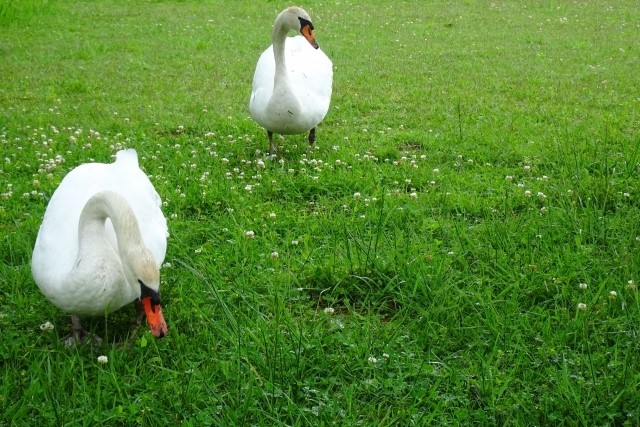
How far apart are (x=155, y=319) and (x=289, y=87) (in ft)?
12.1

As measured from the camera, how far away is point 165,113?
8.16 meters

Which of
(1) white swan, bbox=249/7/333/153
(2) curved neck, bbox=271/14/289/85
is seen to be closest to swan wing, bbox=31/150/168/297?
(1) white swan, bbox=249/7/333/153

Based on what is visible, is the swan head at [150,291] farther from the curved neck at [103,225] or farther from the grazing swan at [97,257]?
the curved neck at [103,225]

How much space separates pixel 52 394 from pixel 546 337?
2370 millimetres

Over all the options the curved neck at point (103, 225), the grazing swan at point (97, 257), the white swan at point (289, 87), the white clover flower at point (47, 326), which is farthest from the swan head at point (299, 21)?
the white clover flower at point (47, 326)

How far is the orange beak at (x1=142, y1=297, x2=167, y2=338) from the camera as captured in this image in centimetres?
322

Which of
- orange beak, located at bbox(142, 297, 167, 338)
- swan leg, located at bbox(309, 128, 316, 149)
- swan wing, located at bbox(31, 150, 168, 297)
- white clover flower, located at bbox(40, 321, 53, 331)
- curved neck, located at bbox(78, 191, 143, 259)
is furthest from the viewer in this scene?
swan leg, located at bbox(309, 128, 316, 149)

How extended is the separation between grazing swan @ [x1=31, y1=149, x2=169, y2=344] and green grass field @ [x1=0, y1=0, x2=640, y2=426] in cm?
21

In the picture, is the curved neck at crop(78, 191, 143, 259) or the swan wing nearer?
the curved neck at crop(78, 191, 143, 259)

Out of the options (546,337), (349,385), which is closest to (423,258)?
(546,337)

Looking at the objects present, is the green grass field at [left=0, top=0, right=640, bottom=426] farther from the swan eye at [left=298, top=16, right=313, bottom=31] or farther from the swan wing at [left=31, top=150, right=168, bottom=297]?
the swan eye at [left=298, top=16, right=313, bottom=31]

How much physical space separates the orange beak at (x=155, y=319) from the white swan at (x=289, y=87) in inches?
137

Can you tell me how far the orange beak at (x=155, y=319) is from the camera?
3217mm

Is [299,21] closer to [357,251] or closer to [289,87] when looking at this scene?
[289,87]
